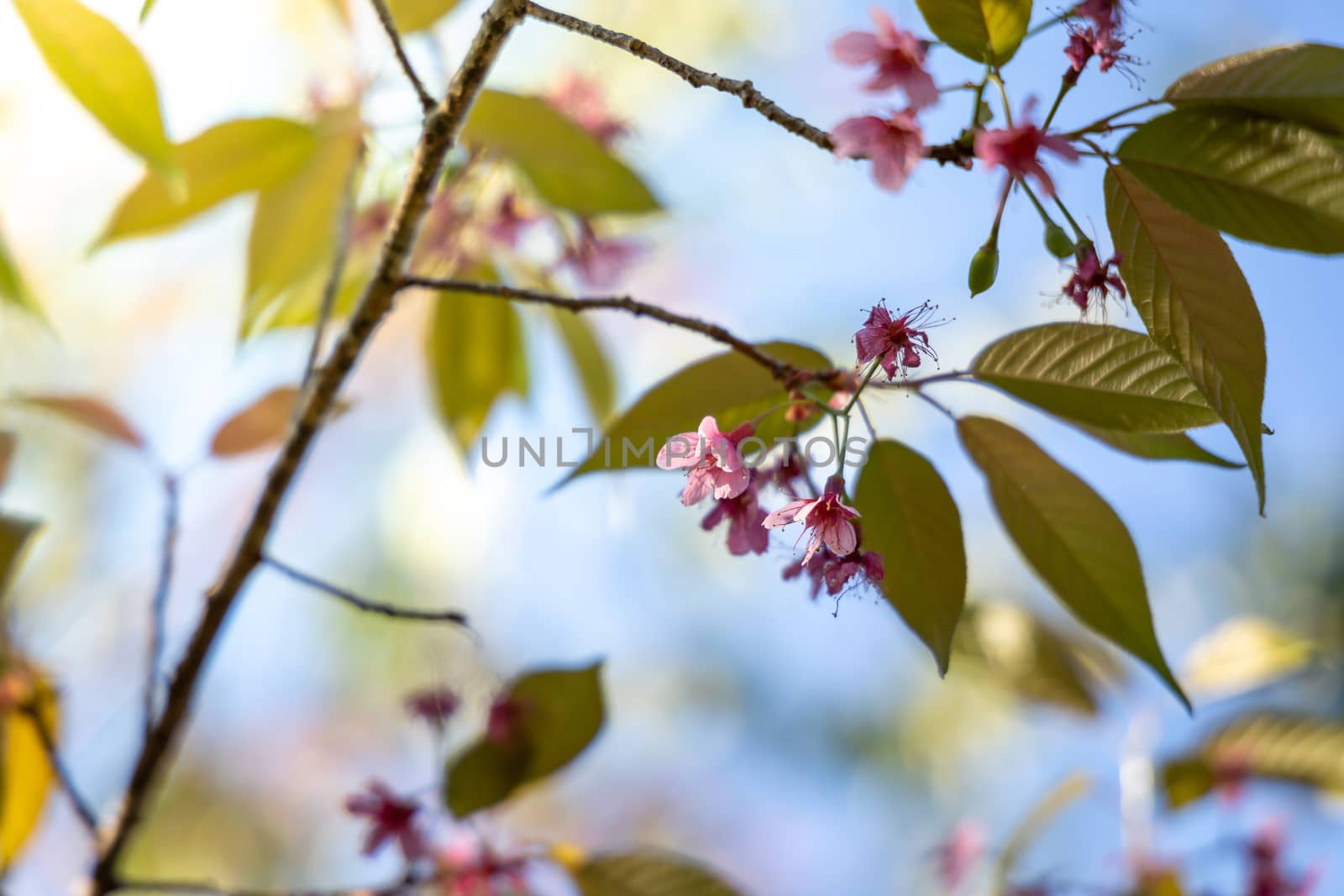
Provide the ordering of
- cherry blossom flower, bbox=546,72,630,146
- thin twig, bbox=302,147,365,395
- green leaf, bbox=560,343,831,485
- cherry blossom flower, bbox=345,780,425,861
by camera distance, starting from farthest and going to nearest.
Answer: cherry blossom flower, bbox=546,72,630,146, cherry blossom flower, bbox=345,780,425,861, thin twig, bbox=302,147,365,395, green leaf, bbox=560,343,831,485

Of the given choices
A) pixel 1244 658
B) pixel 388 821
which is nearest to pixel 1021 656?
pixel 1244 658

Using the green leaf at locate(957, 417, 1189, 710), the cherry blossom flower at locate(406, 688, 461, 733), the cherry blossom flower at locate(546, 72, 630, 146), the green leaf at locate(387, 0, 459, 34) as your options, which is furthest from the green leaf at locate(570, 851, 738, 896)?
the cherry blossom flower at locate(546, 72, 630, 146)

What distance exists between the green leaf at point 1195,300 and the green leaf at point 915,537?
0.11 metres

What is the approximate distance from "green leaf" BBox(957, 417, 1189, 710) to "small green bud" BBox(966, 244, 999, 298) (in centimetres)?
12

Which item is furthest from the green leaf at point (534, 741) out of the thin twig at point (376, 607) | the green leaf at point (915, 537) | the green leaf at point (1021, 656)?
the green leaf at point (1021, 656)

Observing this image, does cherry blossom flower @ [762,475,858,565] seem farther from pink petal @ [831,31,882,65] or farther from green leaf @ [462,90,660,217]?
green leaf @ [462,90,660,217]

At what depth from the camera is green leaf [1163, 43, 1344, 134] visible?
372 millimetres

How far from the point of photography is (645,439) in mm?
469

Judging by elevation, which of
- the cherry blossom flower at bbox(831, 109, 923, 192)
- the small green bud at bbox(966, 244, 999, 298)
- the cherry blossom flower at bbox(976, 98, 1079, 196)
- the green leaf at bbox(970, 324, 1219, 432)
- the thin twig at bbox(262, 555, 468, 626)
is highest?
the cherry blossom flower at bbox(831, 109, 923, 192)

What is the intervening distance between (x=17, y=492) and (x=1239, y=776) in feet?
5.53

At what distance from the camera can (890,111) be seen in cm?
39

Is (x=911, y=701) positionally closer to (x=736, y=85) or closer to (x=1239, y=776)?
(x=1239, y=776)

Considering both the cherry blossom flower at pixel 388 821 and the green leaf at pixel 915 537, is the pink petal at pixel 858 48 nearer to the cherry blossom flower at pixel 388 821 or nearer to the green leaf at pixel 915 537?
the green leaf at pixel 915 537

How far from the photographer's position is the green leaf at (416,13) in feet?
2.00
